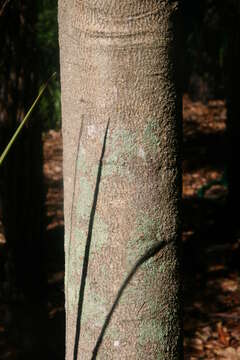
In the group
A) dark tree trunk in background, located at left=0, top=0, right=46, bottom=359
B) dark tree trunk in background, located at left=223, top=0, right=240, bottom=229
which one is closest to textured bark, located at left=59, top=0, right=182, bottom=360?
dark tree trunk in background, located at left=0, top=0, right=46, bottom=359

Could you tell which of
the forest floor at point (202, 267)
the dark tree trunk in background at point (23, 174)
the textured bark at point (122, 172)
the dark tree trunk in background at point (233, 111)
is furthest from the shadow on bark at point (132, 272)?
the dark tree trunk in background at point (233, 111)

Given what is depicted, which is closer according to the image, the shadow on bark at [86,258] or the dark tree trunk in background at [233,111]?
the shadow on bark at [86,258]

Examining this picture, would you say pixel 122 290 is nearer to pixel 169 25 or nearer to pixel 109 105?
pixel 109 105

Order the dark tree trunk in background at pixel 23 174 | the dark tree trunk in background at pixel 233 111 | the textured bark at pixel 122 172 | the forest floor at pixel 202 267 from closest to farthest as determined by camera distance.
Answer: the textured bark at pixel 122 172, the dark tree trunk in background at pixel 23 174, the forest floor at pixel 202 267, the dark tree trunk in background at pixel 233 111

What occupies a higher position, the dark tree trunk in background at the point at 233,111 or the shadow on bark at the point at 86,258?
the shadow on bark at the point at 86,258

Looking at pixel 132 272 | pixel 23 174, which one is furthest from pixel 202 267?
pixel 132 272

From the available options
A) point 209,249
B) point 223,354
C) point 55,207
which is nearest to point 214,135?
point 55,207

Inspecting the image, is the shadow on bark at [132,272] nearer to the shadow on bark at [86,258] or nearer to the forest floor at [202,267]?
the shadow on bark at [86,258]
